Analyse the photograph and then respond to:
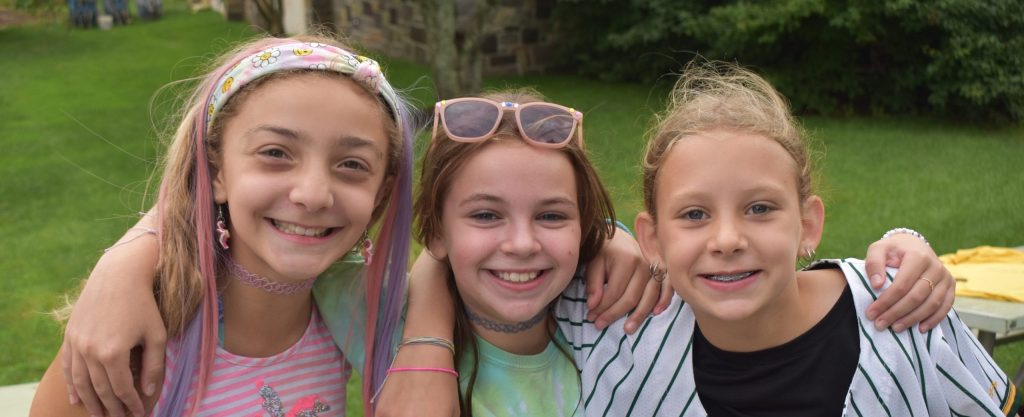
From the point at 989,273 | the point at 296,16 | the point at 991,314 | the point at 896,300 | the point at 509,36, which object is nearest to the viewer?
the point at 896,300

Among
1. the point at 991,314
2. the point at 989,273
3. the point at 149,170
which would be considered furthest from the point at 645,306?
the point at 149,170

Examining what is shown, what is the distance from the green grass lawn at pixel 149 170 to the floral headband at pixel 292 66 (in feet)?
2.27

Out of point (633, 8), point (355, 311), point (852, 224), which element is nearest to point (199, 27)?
point (633, 8)

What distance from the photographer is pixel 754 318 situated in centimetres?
216

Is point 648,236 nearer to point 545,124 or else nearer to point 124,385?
point 545,124

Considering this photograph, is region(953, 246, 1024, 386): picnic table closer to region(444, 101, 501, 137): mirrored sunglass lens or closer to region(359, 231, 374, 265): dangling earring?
region(444, 101, 501, 137): mirrored sunglass lens

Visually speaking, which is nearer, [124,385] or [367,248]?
[124,385]

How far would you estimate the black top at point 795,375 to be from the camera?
2.10 metres

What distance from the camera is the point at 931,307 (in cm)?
210

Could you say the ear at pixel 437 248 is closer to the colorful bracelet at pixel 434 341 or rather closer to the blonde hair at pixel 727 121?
the colorful bracelet at pixel 434 341

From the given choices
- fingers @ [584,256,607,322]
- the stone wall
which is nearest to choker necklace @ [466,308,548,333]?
fingers @ [584,256,607,322]

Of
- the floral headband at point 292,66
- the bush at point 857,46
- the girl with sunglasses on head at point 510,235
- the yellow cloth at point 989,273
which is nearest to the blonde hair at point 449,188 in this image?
the girl with sunglasses on head at point 510,235

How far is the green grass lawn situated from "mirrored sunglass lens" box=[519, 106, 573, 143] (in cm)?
73

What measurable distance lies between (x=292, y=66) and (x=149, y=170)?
704 centimetres
